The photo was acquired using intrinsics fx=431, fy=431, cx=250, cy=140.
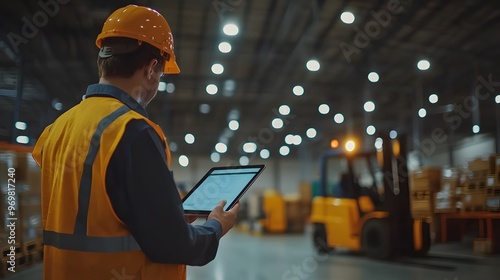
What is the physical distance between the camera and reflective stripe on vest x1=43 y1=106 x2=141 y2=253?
4.18ft

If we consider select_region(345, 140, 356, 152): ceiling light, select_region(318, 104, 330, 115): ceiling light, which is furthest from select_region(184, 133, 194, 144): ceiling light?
select_region(318, 104, 330, 115): ceiling light

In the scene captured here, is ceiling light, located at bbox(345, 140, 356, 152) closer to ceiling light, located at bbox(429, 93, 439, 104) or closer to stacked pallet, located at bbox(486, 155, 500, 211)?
ceiling light, located at bbox(429, 93, 439, 104)

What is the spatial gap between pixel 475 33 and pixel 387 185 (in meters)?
3.75

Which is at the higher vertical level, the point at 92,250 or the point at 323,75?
the point at 323,75

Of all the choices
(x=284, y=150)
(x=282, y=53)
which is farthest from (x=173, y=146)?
(x=284, y=150)

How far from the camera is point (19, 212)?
297 centimetres

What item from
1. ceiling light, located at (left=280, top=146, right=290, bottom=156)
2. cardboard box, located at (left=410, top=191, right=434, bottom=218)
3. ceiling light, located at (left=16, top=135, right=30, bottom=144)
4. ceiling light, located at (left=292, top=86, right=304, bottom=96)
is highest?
ceiling light, located at (left=292, top=86, right=304, bottom=96)

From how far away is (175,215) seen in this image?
4.02 feet

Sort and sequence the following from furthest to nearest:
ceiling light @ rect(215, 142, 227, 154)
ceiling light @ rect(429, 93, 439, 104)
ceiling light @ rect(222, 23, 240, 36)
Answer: ceiling light @ rect(215, 142, 227, 154), ceiling light @ rect(222, 23, 240, 36), ceiling light @ rect(429, 93, 439, 104)

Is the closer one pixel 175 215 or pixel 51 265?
pixel 175 215

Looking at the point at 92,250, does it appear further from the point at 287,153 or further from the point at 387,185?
the point at 287,153

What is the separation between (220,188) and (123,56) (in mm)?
613

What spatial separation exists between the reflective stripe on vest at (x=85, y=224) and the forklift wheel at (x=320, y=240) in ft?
25.0

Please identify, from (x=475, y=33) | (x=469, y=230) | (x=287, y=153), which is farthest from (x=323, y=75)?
(x=287, y=153)
